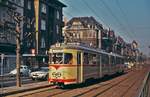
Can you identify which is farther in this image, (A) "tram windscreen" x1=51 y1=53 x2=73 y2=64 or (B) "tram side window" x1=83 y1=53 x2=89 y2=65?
(B) "tram side window" x1=83 y1=53 x2=89 y2=65

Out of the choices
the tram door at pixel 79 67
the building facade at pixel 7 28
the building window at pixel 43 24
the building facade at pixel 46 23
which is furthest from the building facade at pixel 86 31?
the tram door at pixel 79 67

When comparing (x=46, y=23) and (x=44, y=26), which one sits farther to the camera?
(x=46, y=23)

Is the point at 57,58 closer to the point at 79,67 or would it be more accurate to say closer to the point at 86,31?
the point at 79,67

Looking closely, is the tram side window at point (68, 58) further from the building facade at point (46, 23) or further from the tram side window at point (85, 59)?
the building facade at point (46, 23)

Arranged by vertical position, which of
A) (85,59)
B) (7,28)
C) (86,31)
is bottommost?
(85,59)

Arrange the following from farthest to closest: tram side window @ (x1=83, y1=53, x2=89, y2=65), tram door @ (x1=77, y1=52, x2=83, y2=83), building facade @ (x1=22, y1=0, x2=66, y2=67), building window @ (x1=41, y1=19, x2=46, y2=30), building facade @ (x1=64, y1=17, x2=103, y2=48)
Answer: building facade @ (x1=64, y1=17, x2=103, y2=48)
building window @ (x1=41, y1=19, x2=46, y2=30)
building facade @ (x1=22, y1=0, x2=66, y2=67)
tram side window @ (x1=83, y1=53, x2=89, y2=65)
tram door @ (x1=77, y1=52, x2=83, y2=83)

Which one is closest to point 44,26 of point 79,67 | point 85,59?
point 85,59

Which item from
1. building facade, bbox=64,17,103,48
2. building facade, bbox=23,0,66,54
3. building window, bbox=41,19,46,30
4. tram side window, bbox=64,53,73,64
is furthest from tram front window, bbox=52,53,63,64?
building facade, bbox=64,17,103,48

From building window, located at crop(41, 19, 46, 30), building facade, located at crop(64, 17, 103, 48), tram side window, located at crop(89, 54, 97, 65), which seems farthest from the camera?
building facade, located at crop(64, 17, 103, 48)

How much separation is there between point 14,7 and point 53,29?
21133 mm

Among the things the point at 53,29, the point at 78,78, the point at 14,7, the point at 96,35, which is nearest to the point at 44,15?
the point at 53,29

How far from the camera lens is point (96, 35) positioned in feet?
398

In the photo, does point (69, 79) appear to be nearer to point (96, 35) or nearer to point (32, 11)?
point (32, 11)

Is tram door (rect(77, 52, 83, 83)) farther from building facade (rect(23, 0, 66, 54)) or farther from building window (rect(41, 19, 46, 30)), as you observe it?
building window (rect(41, 19, 46, 30))
